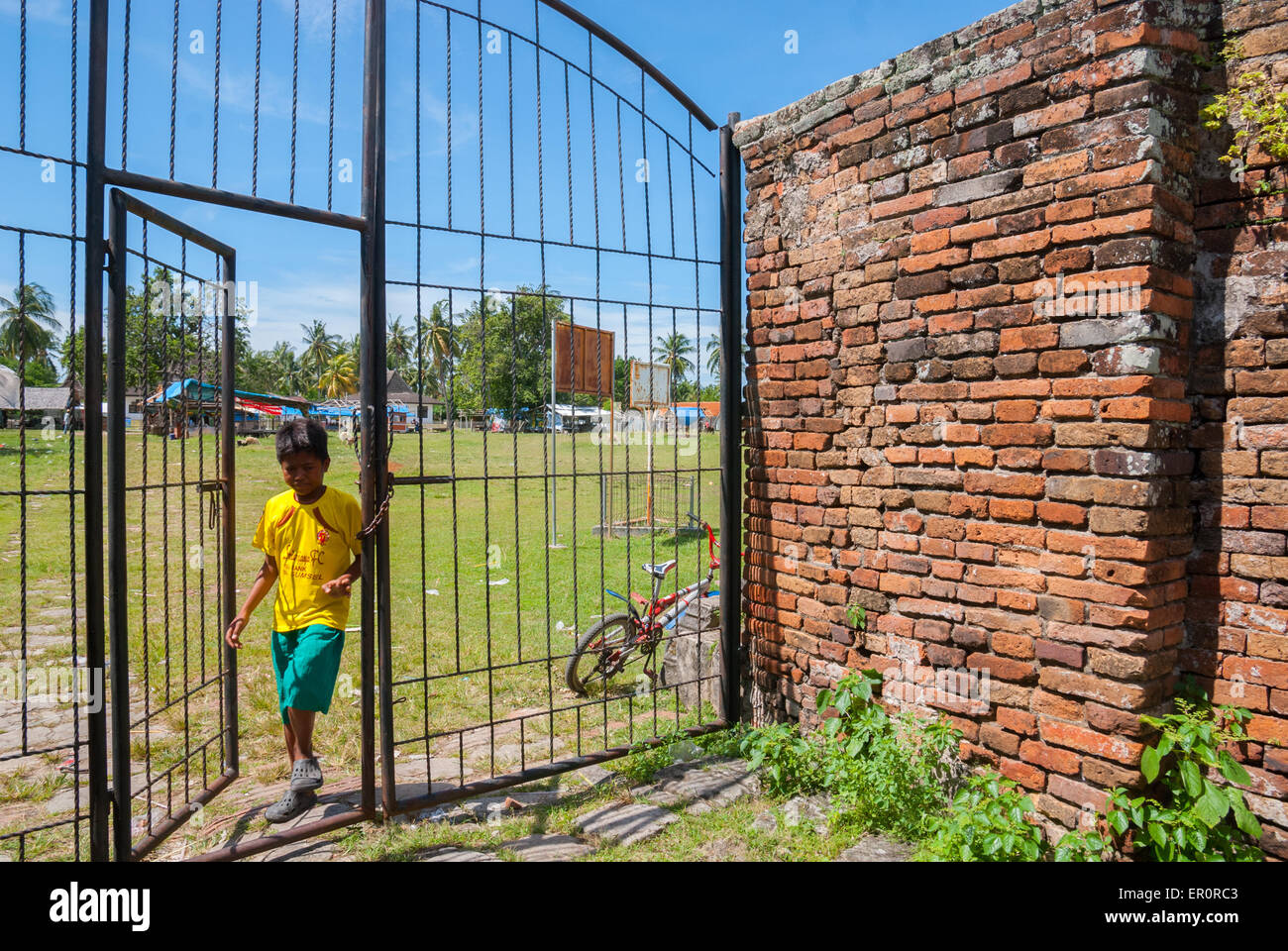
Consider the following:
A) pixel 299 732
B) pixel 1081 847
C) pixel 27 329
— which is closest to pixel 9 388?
pixel 27 329

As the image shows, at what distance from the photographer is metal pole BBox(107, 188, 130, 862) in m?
2.64

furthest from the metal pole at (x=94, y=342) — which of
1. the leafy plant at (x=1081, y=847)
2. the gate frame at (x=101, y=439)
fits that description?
the leafy plant at (x=1081, y=847)

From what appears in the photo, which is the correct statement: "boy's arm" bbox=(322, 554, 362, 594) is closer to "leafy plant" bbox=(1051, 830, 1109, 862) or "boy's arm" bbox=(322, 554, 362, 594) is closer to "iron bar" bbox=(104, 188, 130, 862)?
"iron bar" bbox=(104, 188, 130, 862)

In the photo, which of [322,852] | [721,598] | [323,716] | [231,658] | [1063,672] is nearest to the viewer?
[1063,672]

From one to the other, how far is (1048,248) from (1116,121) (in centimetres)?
45

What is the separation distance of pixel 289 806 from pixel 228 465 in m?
Result: 1.60

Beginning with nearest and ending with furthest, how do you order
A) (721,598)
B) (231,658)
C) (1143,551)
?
1. (1143,551)
2. (231,658)
3. (721,598)

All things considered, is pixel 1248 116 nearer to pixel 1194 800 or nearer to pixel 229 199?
pixel 1194 800

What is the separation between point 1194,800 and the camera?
261 cm

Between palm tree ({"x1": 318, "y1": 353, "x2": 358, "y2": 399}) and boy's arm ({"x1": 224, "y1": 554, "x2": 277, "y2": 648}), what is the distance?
39.6 m

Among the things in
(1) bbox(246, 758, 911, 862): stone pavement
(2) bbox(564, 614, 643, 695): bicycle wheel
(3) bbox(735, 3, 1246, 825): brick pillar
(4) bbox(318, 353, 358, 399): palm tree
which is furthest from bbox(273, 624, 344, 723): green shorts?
(4) bbox(318, 353, 358, 399): palm tree
